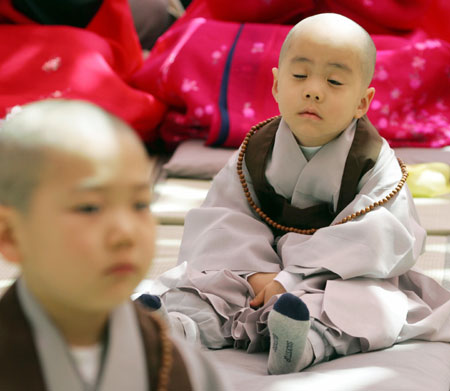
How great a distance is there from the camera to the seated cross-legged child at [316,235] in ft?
4.36

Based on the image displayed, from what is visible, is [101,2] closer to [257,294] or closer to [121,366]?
[257,294]

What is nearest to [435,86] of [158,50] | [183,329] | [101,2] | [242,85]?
[242,85]

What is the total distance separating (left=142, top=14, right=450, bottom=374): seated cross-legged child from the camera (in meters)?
1.33

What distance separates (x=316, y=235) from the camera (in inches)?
57.1

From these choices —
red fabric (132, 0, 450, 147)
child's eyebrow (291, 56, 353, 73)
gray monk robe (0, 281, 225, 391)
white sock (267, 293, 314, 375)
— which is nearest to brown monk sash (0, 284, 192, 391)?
gray monk robe (0, 281, 225, 391)

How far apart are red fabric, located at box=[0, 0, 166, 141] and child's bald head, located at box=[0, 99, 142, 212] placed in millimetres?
1790

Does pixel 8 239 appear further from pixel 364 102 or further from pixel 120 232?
pixel 364 102

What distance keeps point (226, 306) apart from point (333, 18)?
0.56 meters

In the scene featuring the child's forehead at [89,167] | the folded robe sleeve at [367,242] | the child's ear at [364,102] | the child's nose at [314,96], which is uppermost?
the child's forehead at [89,167]

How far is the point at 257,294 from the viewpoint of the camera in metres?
1.43

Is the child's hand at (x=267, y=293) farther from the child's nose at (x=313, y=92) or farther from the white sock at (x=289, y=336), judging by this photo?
the child's nose at (x=313, y=92)

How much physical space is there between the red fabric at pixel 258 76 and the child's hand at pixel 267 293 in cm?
114

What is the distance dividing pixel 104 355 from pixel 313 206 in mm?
818

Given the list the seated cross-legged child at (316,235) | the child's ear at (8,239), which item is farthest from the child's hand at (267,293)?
the child's ear at (8,239)
